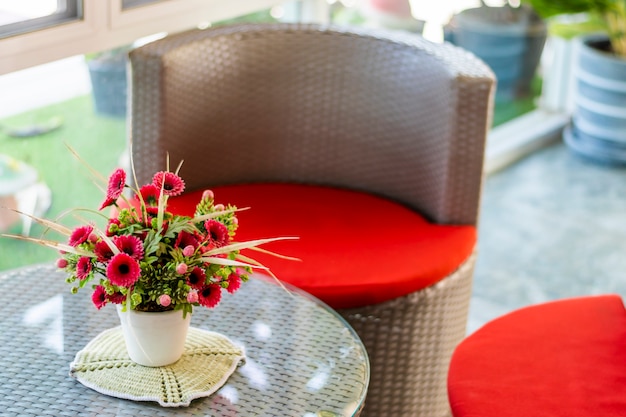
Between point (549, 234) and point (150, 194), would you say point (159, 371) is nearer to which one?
point (150, 194)

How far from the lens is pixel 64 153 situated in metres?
2.52

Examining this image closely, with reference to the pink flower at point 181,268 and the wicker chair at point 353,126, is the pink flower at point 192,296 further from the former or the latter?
the wicker chair at point 353,126

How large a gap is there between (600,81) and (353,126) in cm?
174

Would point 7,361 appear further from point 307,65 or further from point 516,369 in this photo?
point 307,65

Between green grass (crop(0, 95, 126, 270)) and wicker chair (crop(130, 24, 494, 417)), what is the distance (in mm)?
314

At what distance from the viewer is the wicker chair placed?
2.10 m

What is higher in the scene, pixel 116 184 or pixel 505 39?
pixel 116 184

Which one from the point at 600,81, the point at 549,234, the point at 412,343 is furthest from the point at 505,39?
the point at 412,343

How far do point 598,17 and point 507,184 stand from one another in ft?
2.75

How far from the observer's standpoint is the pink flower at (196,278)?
4.62 ft

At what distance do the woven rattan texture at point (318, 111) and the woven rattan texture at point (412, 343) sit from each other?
0.89 feet

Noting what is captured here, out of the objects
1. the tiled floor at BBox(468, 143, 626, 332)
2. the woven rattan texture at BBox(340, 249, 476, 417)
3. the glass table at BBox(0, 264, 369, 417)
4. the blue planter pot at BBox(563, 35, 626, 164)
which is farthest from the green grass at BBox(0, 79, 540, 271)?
the blue planter pot at BBox(563, 35, 626, 164)

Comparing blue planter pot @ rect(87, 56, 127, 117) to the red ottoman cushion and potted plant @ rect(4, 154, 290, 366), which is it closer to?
potted plant @ rect(4, 154, 290, 366)

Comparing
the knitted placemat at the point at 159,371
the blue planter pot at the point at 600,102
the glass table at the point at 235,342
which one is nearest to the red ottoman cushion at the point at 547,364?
the glass table at the point at 235,342
